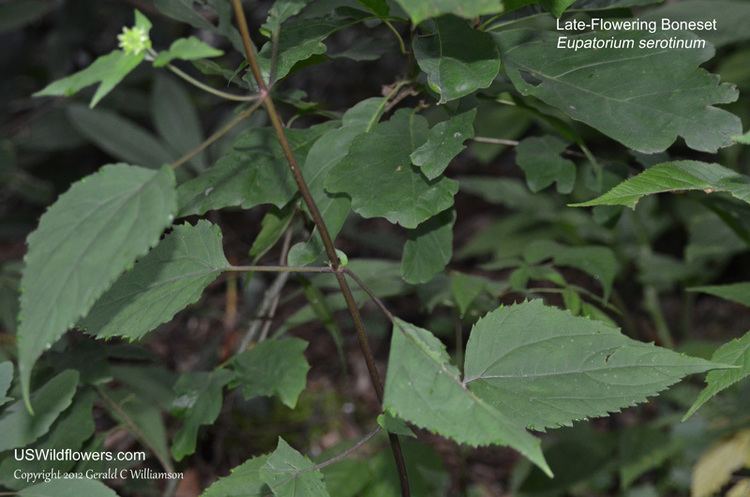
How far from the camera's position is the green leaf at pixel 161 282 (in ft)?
3.73

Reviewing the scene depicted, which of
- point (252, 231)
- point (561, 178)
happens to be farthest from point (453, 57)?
point (252, 231)

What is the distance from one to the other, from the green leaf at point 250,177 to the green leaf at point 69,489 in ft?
1.52

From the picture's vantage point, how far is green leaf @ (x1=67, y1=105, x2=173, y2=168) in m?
2.69

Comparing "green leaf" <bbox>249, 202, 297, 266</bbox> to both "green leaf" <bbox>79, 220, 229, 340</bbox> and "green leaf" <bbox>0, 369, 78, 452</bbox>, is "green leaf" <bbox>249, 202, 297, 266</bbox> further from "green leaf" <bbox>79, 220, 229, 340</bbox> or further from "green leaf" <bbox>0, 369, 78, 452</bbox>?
"green leaf" <bbox>0, 369, 78, 452</bbox>

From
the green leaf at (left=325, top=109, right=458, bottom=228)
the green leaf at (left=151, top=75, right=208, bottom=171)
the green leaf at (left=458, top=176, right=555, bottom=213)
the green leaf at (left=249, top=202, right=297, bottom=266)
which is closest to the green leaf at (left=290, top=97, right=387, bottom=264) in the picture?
the green leaf at (left=325, top=109, right=458, bottom=228)

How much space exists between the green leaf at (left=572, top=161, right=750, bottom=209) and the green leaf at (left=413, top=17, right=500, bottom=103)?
253 mm

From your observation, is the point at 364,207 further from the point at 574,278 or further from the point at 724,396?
the point at 574,278

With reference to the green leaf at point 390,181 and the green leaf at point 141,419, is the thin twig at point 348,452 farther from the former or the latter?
the green leaf at point 141,419

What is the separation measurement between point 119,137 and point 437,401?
2.14m

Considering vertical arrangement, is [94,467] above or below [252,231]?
above

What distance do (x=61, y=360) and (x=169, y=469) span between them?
12.9 inches

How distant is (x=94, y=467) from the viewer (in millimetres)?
1443

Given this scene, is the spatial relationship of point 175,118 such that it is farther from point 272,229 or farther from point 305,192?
point 305,192

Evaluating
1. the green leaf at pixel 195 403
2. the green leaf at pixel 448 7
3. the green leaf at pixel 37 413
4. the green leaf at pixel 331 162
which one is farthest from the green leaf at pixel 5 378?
the green leaf at pixel 448 7
